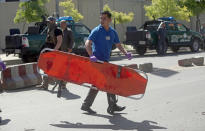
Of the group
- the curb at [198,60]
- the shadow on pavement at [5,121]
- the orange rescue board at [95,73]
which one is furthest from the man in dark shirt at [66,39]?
the curb at [198,60]

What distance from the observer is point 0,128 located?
253 inches

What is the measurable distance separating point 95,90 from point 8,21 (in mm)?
23758

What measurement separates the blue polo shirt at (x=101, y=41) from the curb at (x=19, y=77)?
3.98 m

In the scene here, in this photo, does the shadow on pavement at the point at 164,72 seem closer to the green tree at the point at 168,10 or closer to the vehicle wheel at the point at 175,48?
the vehicle wheel at the point at 175,48

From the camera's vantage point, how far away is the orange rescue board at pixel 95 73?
711cm

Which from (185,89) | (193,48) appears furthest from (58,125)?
(193,48)

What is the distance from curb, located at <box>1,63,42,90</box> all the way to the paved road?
0.23 meters

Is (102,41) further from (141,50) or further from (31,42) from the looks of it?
(141,50)

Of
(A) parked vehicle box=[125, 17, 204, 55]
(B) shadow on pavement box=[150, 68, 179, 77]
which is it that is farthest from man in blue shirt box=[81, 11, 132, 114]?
(A) parked vehicle box=[125, 17, 204, 55]

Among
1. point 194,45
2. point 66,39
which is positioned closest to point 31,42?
point 66,39

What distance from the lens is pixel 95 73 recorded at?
23.5ft

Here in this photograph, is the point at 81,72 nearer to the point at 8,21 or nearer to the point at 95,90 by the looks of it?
the point at 95,90

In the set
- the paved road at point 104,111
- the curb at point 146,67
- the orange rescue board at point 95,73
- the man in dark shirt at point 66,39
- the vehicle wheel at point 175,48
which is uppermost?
the man in dark shirt at point 66,39

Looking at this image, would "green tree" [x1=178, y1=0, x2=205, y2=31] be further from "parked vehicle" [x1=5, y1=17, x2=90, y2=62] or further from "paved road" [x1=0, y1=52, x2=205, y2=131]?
"paved road" [x1=0, y1=52, x2=205, y2=131]
